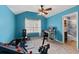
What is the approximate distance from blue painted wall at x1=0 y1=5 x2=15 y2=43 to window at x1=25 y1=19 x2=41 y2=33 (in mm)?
243

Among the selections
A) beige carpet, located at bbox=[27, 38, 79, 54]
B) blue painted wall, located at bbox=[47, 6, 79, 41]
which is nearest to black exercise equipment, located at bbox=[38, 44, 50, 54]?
beige carpet, located at bbox=[27, 38, 79, 54]

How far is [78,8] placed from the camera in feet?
6.07

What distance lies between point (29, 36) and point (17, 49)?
28 centimetres

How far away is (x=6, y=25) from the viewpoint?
1.89 metres

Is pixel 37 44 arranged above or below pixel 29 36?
below

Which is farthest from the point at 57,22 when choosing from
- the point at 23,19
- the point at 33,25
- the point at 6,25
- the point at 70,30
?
the point at 6,25

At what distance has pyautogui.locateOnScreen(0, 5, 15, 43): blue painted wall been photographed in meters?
1.84

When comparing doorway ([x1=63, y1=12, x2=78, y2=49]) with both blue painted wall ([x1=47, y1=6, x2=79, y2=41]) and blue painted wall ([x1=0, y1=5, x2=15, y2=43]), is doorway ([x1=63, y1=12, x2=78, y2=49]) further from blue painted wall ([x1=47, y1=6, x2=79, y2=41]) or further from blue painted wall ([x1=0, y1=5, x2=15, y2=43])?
blue painted wall ([x1=0, y1=5, x2=15, y2=43])

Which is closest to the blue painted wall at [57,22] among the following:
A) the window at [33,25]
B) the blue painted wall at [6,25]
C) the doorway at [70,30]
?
the doorway at [70,30]

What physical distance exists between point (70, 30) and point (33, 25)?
0.63 meters

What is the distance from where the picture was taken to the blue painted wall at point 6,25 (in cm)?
184
